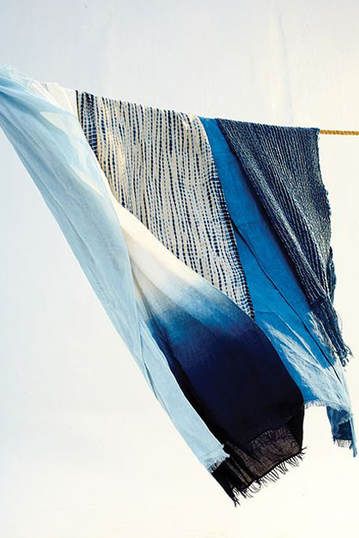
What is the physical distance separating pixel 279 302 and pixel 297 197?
217 millimetres

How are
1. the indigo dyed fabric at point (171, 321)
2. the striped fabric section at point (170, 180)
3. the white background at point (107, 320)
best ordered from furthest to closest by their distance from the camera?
the white background at point (107, 320), the striped fabric section at point (170, 180), the indigo dyed fabric at point (171, 321)

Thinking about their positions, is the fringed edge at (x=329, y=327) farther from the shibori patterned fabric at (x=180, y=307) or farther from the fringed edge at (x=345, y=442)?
the fringed edge at (x=345, y=442)

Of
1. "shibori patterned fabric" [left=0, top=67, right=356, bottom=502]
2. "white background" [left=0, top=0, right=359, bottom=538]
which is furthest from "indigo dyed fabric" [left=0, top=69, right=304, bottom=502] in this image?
"white background" [left=0, top=0, right=359, bottom=538]

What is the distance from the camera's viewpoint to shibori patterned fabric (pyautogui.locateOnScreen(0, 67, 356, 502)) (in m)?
1.10

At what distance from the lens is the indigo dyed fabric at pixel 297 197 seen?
125cm

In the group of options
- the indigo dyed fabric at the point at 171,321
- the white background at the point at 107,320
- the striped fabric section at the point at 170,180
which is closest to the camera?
the indigo dyed fabric at the point at 171,321

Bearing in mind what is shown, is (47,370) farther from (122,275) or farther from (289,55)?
(289,55)

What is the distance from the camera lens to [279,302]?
1234 millimetres

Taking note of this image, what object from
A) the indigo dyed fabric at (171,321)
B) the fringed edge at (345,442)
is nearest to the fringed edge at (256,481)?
the indigo dyed fabric at (171,321)

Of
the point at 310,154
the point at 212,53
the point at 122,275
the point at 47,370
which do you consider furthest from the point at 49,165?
the point at 212,53

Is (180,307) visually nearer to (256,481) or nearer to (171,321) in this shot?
(171,321)

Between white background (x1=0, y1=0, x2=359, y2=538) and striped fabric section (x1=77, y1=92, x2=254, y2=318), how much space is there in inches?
26.5

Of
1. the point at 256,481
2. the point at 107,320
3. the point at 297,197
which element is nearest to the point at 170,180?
the point at 297,197

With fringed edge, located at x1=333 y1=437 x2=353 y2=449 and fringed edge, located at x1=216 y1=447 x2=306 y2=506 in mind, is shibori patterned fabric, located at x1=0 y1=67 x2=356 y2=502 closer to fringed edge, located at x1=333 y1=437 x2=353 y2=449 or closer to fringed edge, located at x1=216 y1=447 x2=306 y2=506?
fringed edge, located at x1=216 y1=447 x2=306 y2=506
